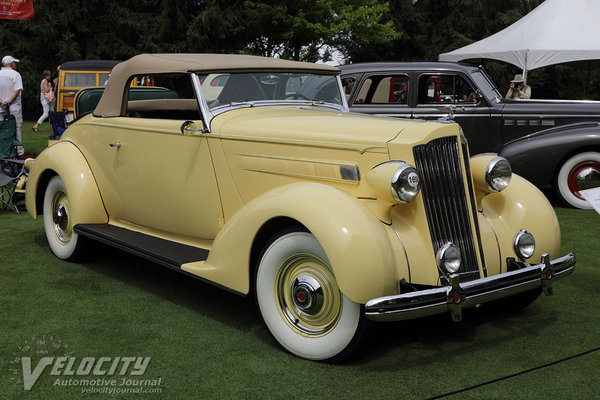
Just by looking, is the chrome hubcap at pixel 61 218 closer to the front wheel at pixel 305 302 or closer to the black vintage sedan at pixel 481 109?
the front wheel at pixel 305 302

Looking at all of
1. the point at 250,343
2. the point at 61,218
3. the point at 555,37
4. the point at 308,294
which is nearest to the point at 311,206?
the point at 308,294

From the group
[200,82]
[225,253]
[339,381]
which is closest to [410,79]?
[200,82]

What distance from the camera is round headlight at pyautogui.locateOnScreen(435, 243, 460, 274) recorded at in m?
3.32

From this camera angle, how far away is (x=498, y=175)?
3.86m

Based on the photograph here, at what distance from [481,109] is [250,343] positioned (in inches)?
231

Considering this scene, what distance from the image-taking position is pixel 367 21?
91.7ft

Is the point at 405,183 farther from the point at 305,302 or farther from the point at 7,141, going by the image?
the point at 7,141

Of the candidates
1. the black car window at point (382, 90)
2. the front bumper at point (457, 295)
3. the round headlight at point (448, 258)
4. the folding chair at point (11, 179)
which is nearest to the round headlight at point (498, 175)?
the front bumper at point (457, 295)

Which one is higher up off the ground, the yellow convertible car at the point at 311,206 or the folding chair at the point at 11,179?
the yellow convertible car at the point at 311,206

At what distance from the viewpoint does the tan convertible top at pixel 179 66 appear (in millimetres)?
4465

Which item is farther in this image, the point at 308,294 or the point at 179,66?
the point at 179,66

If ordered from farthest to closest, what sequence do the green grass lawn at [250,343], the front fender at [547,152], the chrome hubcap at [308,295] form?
the front fender at [547,152], the chrome hubcap at [308,295], the green grass lawn at [250,343]

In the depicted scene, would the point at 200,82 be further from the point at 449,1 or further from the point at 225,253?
the point at 449,1

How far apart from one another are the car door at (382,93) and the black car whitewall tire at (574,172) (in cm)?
208
